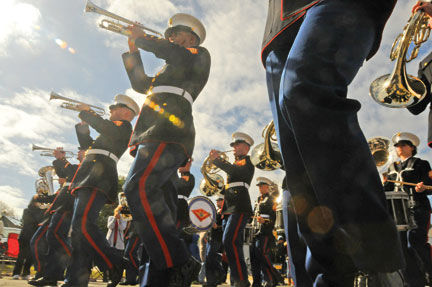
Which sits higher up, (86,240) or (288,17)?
(288,17)

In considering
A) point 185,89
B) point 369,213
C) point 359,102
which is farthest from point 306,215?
point 185,89

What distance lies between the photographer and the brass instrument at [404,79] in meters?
3.01

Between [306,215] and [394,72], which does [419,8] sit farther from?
[306,215]

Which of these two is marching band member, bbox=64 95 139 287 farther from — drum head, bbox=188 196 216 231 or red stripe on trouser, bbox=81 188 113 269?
drum head, bbox=188 196 216 231

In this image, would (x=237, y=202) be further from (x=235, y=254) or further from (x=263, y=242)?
(x=263, y=242)

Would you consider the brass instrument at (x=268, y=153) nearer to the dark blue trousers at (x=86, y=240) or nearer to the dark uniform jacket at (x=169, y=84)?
the dark uniform jacket at (x=169, y=84)

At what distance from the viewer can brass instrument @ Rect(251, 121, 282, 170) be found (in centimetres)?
349

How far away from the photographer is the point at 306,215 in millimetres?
1177

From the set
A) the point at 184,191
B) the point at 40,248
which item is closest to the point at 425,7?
the point at 184,191

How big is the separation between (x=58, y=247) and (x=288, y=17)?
4897 millimetres

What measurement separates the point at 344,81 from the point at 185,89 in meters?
1.86

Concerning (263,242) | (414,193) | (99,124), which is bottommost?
(263,242)

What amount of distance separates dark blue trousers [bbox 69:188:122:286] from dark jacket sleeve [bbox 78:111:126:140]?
0.79m

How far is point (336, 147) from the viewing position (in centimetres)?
89
